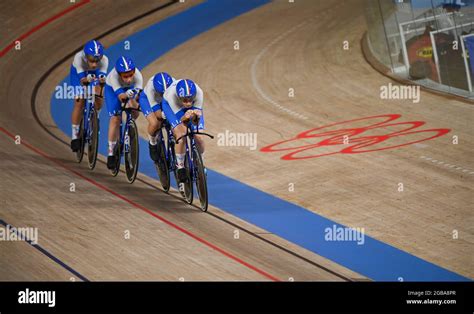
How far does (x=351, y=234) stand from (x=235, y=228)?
1.10m

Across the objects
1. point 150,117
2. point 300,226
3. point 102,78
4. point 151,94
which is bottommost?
point 300,226

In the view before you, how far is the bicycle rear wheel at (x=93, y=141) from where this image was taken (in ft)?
30.3

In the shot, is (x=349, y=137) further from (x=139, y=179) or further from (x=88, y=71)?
(x=88, y=71)

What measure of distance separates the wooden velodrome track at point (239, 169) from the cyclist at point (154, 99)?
0.80 m

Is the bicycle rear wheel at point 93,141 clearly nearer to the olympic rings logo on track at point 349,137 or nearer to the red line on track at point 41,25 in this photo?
the olympic rings logo on track at point 349,137

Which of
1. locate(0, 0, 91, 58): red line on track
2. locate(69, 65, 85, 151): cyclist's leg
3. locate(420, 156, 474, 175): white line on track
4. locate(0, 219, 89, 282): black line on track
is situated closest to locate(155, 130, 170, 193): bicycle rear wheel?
locate(69, 65, 85, 151): cyclist's leg

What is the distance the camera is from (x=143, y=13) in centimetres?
1591

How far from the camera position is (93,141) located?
937cm

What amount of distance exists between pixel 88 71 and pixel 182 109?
5.26 feet

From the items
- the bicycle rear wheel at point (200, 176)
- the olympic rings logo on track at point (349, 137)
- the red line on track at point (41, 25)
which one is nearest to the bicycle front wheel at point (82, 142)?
the bicycle rear wheel at point (200, 176)

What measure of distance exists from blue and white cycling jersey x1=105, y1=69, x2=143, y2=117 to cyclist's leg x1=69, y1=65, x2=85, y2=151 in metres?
0.54

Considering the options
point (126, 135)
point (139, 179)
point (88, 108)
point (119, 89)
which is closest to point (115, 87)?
point (119, 89)
